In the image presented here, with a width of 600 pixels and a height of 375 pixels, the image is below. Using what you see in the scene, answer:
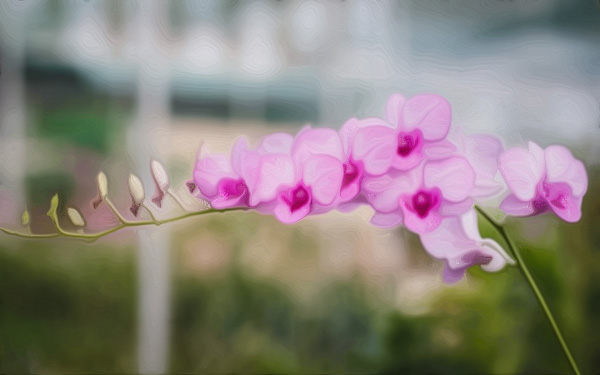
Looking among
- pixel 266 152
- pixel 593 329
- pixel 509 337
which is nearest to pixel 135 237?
pixel 266 152

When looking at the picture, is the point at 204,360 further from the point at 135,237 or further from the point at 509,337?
the point at 509,337

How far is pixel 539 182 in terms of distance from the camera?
0.66m

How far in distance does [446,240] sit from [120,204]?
20.3 inches

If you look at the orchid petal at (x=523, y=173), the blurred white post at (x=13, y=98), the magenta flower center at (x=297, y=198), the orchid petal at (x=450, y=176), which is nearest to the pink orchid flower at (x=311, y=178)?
the magenta flower center at (x=297, y=198)

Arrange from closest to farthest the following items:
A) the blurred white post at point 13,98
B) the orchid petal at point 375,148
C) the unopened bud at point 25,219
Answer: the orchid petal at point 375,148 → the unopened bud at point 25,219 → the blurred white post at point 13,98

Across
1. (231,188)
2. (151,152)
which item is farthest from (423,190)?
(151,152)

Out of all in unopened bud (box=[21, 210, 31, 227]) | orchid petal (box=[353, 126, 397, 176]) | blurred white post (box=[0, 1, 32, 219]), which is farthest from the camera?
blurred white post (box=[0, 1, 32, 219])

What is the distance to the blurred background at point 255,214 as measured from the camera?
2.83ft

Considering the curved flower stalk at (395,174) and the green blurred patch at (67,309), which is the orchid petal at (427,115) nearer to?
the curved flower stalk at (395,174)

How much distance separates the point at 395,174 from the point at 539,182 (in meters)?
0.18

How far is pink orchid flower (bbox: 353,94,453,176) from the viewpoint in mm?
654

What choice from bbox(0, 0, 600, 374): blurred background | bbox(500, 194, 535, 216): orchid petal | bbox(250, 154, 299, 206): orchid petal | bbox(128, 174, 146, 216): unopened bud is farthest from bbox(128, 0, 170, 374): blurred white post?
bbox(500, 194, 535, 216): orchid petal

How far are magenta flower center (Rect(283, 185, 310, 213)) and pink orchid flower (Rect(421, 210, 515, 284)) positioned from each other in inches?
6.7

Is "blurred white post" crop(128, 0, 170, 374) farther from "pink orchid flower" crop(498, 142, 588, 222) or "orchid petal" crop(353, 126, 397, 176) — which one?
"pink orchid flower" crop(498, 142, 588, 222)
